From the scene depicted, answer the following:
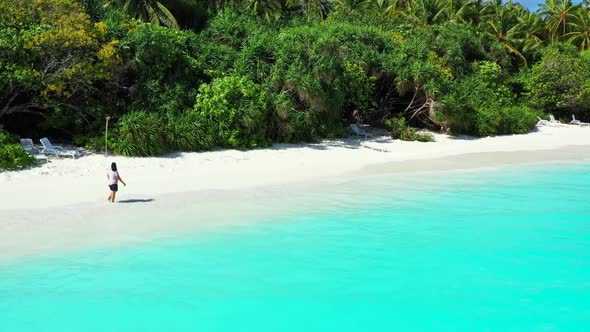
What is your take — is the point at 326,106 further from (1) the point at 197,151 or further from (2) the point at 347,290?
(2) the point at 347,290

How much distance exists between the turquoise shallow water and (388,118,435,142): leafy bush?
12634 millimetres

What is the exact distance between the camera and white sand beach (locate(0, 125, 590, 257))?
11.4 meters

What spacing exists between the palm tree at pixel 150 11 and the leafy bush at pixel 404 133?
1195cm

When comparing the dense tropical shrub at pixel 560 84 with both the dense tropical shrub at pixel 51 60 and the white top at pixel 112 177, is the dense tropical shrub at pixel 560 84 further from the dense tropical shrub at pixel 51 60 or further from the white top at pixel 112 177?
the white top at pixel 112 177

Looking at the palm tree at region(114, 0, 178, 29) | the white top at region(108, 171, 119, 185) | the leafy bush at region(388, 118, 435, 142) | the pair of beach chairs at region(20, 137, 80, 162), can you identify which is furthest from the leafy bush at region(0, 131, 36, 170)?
the leafy bush at region(388, 118, 435, 142)

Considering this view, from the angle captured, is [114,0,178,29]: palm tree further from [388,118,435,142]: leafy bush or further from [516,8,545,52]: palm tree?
[516,8,545,52]: palm tree

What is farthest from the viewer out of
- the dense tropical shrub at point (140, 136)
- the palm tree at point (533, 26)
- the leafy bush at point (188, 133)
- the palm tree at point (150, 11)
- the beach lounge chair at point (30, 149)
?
the palm tree at point (533, 26)

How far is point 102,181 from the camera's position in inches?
606

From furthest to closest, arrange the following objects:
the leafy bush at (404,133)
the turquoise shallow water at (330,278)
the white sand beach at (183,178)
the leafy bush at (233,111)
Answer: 1. the leafy bush at (404,133)
2. the leafy bush at (233,111)
3. the white sand beach at (183,178)
4. the turquoise shallow water at (330,278)

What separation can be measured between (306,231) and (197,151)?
864cm

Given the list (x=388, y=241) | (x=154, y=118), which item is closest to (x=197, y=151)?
(x=154, y=118)

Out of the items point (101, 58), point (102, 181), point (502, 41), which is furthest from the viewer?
point (502, 41)

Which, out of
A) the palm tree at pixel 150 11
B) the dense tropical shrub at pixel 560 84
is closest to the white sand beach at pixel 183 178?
the dense tropical shrub at pixel 560 84

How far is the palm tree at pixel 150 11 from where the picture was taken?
96.1ft
